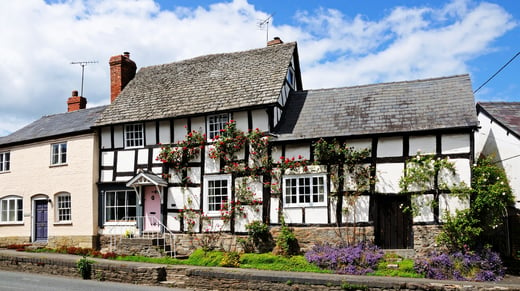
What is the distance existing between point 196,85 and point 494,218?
13545mm

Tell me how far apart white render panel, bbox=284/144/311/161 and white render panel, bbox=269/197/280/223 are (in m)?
1.79

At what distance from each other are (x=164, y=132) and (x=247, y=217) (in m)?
5.47

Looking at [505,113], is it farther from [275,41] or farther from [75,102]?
[75,102]

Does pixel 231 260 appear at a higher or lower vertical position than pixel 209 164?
lower

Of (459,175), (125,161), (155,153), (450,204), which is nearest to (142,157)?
(155,153)

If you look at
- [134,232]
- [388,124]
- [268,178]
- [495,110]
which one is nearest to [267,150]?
[268,178]

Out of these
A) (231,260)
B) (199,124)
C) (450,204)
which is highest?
(199,124)

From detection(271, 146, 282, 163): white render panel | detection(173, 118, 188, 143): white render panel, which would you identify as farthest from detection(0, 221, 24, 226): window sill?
detection(271, 146, 282, 163): white render panel

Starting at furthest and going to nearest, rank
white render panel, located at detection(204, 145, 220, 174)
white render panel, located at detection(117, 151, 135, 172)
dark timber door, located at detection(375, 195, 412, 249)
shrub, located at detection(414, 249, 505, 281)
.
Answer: white render panel, located at detection(117, 151, 135, 172), white render panel, located at detection(204, 145, 220, 174), dark timber door, located at detection(375, 195, 412, 249), shrub, located at detection(414, 249, 505, 281)

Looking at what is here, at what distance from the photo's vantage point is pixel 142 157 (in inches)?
834

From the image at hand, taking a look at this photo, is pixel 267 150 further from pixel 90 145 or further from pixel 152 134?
pixel 90 145

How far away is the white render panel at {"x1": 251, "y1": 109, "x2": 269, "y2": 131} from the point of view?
19.2m

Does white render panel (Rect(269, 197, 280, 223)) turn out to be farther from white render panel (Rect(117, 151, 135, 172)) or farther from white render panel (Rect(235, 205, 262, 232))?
white render panel (Rect(117, 151, 135, 172))

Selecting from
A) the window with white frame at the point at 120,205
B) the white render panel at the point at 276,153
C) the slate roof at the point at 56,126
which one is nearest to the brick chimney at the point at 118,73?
the slate roof at the point at 56,126
